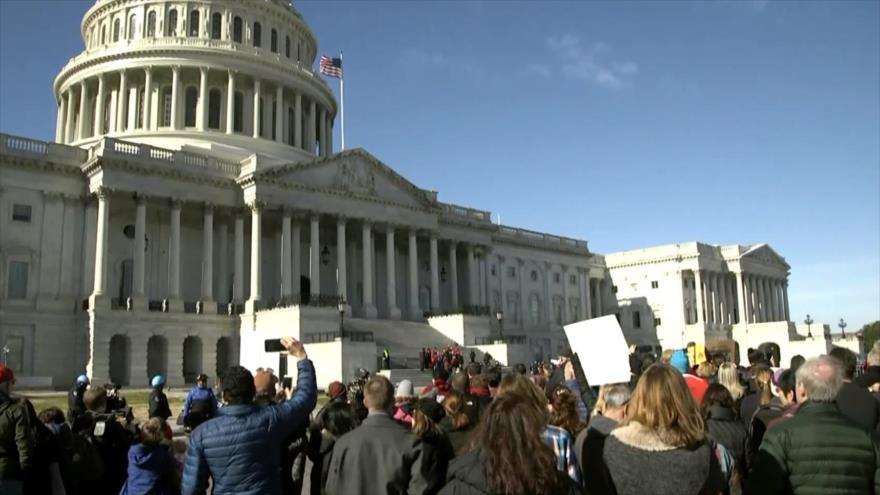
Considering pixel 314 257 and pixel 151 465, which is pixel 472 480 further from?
pixel 314 257

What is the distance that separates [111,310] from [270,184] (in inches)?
503

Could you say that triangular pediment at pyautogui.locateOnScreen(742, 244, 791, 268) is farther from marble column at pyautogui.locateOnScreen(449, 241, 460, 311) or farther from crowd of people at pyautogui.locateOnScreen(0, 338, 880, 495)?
crowd of people at pyautogui.locateOnScreen(0, 338, 880, 495)

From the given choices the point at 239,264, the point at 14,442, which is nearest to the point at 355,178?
the point at 239,264

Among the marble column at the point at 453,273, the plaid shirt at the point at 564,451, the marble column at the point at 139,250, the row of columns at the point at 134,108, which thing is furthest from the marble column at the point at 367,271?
the plaid shirt at the point at 564,451

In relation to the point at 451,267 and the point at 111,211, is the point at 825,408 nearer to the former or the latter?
the point at 111,211

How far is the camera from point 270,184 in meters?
51.2

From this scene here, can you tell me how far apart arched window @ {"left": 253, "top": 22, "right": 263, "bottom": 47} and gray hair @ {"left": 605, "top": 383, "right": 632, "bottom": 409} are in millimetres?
67692

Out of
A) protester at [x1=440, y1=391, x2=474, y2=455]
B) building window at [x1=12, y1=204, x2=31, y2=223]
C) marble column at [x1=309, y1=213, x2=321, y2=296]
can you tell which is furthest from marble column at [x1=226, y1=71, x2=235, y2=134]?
protester at [x1=440, y1=391, x2=474, y2=455]

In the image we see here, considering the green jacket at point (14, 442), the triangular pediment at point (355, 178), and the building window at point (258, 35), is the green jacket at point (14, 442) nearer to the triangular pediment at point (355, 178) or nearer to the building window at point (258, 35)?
the triangular pediment at point (355, 178)

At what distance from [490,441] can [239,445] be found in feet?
8.85

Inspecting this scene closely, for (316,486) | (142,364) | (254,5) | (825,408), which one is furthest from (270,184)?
(825,408)

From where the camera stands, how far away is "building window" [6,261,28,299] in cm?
4522

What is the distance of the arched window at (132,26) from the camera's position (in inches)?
2589

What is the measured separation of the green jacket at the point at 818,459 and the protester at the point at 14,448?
639 centimetres
